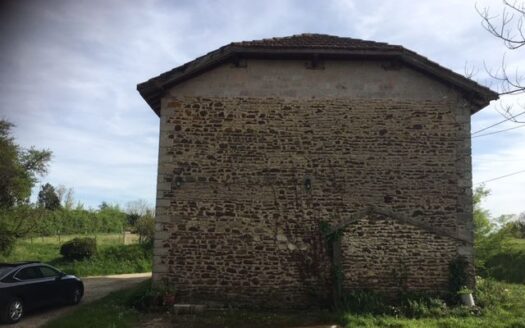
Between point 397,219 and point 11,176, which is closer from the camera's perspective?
point 397,219

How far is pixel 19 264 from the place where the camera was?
1138 cm

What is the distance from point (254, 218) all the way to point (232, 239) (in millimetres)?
744

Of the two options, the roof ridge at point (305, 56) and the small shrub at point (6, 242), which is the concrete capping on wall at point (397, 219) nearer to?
the roof ridge at point (305, 56)

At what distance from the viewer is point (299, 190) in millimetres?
11766

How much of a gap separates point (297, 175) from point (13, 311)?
7183 mm

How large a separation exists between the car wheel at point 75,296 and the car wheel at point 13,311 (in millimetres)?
1942

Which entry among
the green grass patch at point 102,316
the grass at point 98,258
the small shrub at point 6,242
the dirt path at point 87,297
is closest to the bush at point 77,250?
the grass at point 98,258

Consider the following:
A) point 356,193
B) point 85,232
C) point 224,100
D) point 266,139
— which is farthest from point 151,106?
point 85,232

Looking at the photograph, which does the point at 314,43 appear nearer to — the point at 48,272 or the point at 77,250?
the point at 48,272

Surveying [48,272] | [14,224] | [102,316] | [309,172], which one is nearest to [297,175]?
[309,172]

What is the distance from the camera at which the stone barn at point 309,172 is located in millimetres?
11539

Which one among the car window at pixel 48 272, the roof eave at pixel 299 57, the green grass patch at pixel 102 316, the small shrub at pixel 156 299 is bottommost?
the green grass patch at pixel 102 316

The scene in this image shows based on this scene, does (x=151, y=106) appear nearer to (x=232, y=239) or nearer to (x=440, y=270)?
(x=232, y=239)

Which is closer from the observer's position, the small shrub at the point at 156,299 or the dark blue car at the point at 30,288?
the dark blue car at the point at 30,288
